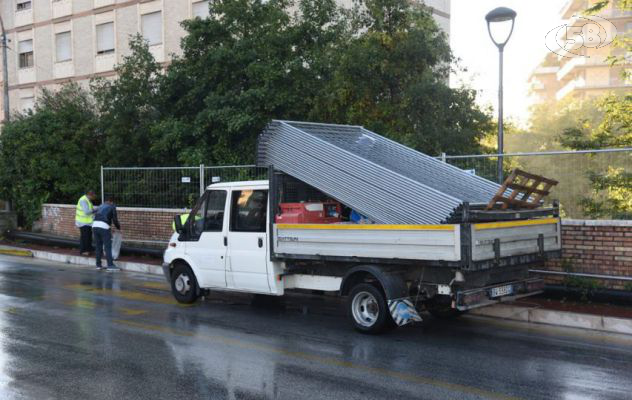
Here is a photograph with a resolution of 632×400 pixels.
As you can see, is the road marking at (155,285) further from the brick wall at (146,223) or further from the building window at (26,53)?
the building window at (26,53)

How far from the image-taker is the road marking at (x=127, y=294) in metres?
10.8

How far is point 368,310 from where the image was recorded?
809cm

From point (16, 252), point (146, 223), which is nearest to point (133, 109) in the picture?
point (146, 223)

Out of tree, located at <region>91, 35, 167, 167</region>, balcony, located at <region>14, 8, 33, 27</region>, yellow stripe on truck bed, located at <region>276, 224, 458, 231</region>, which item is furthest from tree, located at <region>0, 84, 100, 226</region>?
balcony, located at <region>14, 8, 33, 27</region>

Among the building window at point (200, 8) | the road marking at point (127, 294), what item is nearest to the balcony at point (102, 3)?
the building window at point (200, 8)

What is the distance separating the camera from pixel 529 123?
6062cm

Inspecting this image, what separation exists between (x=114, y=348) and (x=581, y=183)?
7.18 meters

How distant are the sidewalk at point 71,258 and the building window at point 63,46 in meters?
17.5

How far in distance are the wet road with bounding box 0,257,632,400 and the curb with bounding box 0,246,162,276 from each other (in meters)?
4.53

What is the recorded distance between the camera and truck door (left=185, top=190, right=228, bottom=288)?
962 centimetres

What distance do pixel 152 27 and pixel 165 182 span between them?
53.8 ft

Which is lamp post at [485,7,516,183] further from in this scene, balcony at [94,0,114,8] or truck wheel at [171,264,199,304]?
balcony at [94,0,114,8]

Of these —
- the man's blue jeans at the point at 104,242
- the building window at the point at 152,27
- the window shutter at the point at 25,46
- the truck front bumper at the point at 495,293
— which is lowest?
the truck front bumper at the point at 495,293

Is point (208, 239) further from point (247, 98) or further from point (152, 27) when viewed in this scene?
point (152, 27)
